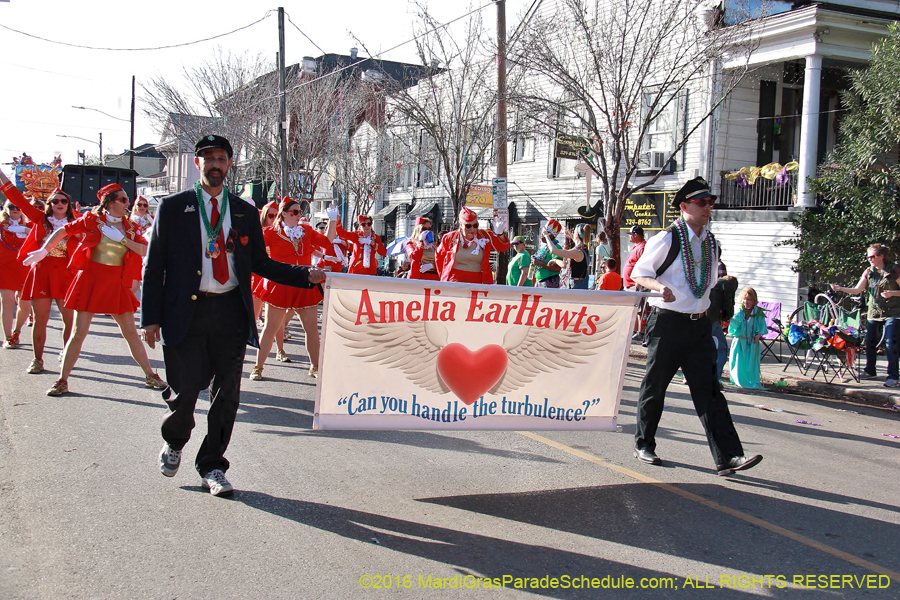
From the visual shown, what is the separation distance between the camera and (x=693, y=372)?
5.39m

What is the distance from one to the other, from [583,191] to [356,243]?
12.9 metres

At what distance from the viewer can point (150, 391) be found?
25.6ft

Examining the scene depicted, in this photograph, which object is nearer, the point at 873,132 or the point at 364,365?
the point at 364,365

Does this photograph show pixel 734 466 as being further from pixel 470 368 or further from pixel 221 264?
pixel 221 264

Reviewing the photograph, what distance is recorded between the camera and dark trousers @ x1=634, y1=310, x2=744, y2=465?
5.31 metres

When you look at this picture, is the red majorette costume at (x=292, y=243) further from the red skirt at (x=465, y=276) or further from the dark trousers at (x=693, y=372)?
the dark trousers at (x=693, y=372)

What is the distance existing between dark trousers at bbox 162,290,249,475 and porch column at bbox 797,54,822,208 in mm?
15284

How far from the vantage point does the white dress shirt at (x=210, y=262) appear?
4480 mm

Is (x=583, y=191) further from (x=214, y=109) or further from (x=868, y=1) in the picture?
(x=214, y=109)

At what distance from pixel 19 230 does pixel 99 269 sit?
11.7ft

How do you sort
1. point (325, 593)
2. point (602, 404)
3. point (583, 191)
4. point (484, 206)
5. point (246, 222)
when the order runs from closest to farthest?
point (325, 593) < point (246, 222) < point (602, 404) < point (484, 206) < point (583, 191)

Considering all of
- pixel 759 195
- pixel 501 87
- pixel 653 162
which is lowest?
pixel 759 195

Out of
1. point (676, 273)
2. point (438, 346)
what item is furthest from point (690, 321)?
point (438, 346)

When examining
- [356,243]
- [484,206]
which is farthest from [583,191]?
[356,243]
